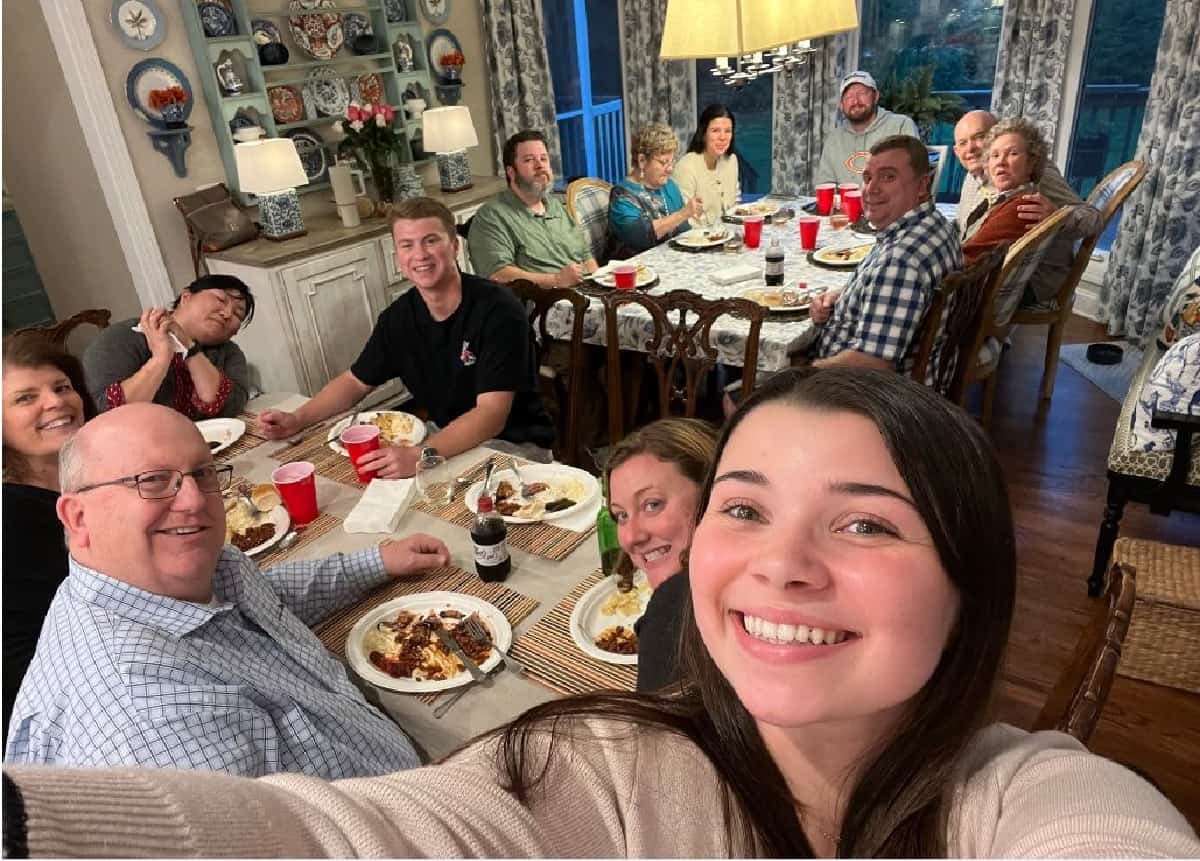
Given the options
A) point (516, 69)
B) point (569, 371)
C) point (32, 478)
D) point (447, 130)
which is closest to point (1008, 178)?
point (569, 371)

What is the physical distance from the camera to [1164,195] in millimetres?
4055

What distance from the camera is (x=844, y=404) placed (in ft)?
2.49

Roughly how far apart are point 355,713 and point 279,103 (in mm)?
3821

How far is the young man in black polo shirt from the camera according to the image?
2.26 metres

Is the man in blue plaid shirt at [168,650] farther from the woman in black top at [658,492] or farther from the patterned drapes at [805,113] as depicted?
the patterned drapes at [805,113]

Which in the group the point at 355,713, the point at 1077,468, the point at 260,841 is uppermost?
→ the point at 260,841

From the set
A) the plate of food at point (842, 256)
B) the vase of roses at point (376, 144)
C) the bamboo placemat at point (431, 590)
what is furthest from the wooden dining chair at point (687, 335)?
the vase of roses at point (376, 144)

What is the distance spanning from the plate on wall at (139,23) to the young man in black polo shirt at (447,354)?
2.14m

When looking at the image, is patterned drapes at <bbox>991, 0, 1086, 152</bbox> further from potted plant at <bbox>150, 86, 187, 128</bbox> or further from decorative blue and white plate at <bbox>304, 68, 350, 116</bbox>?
potted plant at <bbox>150, 86, 187, 128</bbox>

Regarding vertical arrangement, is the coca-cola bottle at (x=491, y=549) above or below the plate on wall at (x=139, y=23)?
below

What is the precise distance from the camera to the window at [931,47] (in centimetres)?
527

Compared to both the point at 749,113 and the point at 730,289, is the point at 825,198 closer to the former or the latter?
the point at 730,289

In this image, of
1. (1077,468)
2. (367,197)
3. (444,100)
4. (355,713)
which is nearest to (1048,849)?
(355,713)

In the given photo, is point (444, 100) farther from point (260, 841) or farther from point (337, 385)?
point (260, 841)
